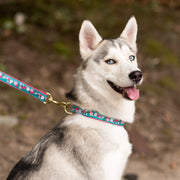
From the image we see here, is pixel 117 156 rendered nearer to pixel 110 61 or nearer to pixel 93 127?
pixel 93 127

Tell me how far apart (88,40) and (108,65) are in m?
0.43

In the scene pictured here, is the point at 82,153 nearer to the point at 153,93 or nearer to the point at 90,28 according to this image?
the point at 90,28

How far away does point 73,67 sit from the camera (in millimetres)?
7305

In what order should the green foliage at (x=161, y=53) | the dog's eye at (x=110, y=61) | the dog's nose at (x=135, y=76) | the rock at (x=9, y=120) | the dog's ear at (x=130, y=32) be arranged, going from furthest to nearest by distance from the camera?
the green foliage at (x=161, y=53), the rock at (x=9, y=120), the dog's ear at (x=130, y=32), the dog's eye at (x=110, y=61), the dog's nose at (x=135, y=76)

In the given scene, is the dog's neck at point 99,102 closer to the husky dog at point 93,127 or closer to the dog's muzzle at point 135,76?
the husky dog at point 93,127

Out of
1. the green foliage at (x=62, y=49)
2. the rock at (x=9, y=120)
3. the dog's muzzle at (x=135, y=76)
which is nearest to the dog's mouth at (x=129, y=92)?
the dog's muzzle at (x=135, y=76)

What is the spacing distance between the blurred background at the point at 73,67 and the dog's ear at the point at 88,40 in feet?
3.50

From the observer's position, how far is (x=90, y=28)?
3109mm

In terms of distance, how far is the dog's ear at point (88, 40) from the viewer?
3150mm

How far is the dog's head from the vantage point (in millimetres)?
2904

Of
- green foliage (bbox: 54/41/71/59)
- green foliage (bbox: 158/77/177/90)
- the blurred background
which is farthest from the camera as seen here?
green foliage (bbox: 54/41/71/59)

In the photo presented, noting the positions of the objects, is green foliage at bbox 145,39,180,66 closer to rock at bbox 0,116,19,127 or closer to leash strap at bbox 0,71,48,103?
rock at bbox 0,116,19,127

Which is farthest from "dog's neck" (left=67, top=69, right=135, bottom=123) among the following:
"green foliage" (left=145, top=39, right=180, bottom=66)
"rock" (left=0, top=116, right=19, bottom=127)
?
"green foliage" (left=145, top=39, right=180, bottom=66)

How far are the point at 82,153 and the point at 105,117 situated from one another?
18.4 inches
